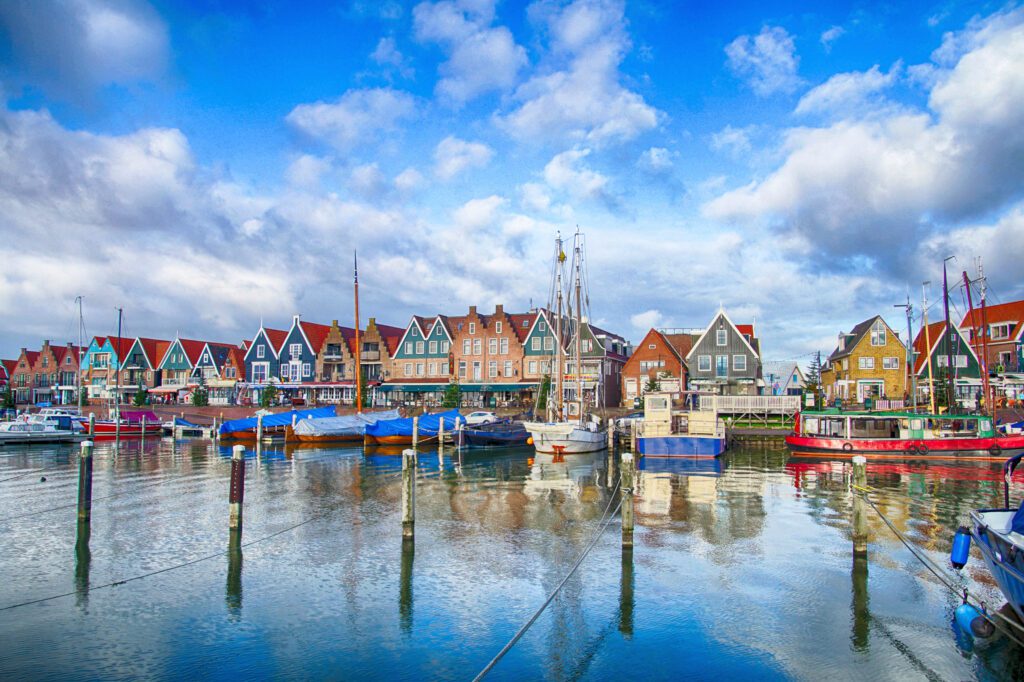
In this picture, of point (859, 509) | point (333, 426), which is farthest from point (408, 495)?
point (333, 426)

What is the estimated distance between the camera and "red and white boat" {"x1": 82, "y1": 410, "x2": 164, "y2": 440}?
200ft

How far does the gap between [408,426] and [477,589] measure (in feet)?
120

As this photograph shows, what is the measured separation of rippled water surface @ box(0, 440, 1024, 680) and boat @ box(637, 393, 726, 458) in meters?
13.8

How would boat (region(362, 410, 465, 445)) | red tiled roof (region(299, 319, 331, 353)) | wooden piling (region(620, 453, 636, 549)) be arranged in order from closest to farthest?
wooden piling (region(620, 453, 636, 549)) → boat (region(362, 410, 465, 445)) → red tiled roof (region(299, 319, 331, 353))

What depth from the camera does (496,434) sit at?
166ft

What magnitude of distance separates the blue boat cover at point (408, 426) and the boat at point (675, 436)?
47.6ft

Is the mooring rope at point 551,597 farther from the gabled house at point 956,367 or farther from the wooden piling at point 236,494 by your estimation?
the gabled house at point 956,367

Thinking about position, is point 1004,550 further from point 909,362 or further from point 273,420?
point 909,362

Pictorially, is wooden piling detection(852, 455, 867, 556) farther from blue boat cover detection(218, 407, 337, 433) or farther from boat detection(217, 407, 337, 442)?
blue boat cover detection(218, 407, 337, 433)

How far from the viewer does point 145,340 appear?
4094 inches

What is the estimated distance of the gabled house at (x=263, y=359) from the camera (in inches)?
3499

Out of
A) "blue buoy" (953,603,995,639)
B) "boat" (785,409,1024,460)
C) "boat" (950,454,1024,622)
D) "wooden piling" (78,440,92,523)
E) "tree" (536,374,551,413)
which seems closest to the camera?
"boat" (950,454,1024,622)

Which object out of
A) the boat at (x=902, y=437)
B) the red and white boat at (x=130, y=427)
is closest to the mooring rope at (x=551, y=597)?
the boat at (x=902, y=437)

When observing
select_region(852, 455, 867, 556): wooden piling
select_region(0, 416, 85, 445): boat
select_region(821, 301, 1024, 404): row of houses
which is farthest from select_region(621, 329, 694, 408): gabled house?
select_region(852, 455, 867, 556): wooden piling
